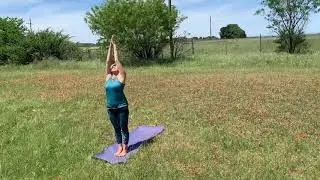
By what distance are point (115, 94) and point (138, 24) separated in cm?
2831

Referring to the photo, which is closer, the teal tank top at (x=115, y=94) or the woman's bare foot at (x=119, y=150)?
the teal tank top at (x=115, y=94)

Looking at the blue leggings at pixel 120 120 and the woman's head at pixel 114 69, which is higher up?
the woman's head at pixel 114 69

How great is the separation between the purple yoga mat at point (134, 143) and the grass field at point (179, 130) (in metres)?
0.18

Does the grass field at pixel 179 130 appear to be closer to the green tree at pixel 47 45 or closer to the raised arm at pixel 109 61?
the raised arm at pixel 109 61

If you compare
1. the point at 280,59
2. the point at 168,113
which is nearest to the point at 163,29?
the point at 280,59

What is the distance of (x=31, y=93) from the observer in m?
22.3

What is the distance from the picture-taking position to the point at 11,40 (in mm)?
52219

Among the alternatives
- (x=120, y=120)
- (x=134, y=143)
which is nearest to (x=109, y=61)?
(x=120, y=120)

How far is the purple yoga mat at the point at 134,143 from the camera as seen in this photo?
443 inches

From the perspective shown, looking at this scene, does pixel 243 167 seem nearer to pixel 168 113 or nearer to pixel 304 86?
pixel 168 113

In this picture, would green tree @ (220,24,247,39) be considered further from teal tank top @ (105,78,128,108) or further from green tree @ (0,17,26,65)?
teal tank top @ (105,78,128,108)

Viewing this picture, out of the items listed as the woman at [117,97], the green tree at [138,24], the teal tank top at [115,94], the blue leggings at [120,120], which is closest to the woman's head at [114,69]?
the woman at [117,97]

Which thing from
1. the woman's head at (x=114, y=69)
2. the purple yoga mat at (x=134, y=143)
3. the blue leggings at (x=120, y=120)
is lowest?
the purple yoga mat at (x=134, y=143)

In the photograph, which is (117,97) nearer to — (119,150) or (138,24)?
(119,150)
